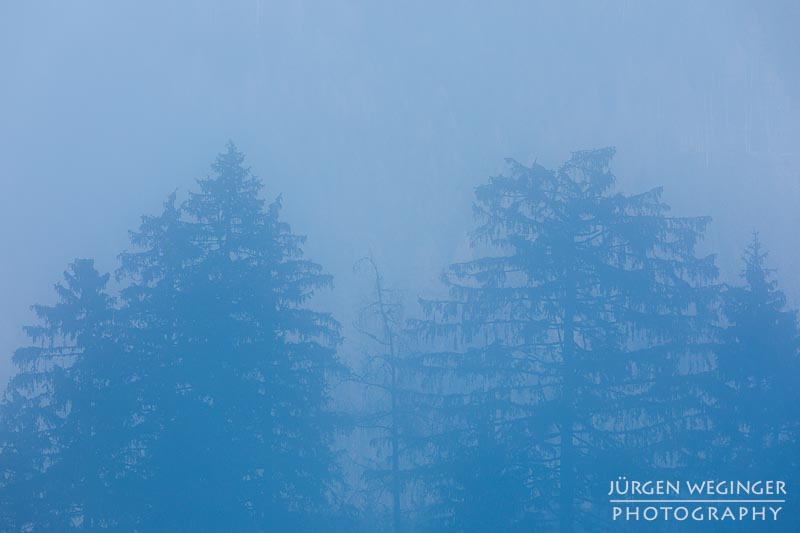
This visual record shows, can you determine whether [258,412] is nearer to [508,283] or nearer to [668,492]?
[508,283]

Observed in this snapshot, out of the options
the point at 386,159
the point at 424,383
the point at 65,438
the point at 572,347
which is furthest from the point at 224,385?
the point at 386,159

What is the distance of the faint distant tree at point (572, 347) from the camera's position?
12914 mm

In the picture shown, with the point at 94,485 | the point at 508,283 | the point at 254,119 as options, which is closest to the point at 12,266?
the point at 94,485

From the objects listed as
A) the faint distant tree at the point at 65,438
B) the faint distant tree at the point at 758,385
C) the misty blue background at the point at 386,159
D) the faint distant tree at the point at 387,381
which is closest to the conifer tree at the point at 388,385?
the faint distant tree at the point at 387,381

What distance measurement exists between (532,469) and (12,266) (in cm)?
4031

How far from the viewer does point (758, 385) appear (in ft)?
45.0

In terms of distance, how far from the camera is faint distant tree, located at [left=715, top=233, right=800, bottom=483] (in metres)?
13.5

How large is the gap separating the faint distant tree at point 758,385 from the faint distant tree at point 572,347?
0.53 m

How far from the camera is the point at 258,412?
41.9 ft

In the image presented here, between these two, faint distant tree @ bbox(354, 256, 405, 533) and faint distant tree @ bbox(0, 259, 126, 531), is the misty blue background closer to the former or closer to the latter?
faint distant tree @ bbox(354, 256, 405, 533)

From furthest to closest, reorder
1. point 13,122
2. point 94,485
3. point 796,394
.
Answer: point 13,122, point 796,394, point 94,485

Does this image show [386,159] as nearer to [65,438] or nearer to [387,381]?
[387,381]

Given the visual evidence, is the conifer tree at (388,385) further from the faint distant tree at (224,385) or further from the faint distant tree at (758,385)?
the faint distant tree at (758,385)

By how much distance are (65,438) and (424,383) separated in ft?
20.3
